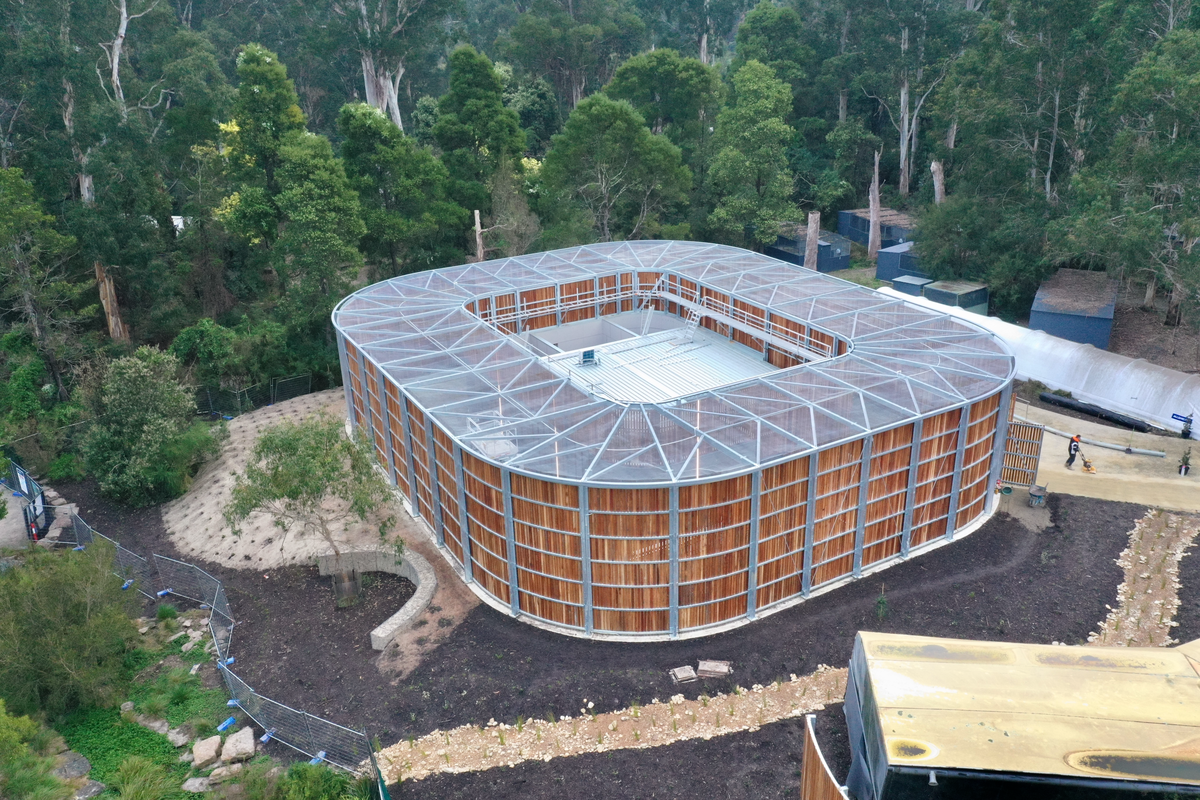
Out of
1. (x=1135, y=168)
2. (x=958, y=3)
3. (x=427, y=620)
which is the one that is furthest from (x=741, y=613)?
(x=958, y=3)

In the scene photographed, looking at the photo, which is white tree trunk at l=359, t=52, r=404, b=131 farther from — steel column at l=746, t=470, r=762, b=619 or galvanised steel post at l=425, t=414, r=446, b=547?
steel column at l=746, t=470, r=762, b=619

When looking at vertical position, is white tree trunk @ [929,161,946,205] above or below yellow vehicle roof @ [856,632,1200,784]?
above

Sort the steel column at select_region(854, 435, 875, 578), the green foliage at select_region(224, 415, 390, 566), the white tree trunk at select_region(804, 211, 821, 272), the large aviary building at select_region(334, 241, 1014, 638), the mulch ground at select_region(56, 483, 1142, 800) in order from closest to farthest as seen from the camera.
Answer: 1. the mulch ground at select_region(56, 483, 1142, 800)
2. the large aviary building at select_region(334, 241, 1014, 638)
3. the steel column at select_region(854, 435, 875, 578)
4. the green foliage at select_region(224, 415, 390, 566)
5. the white tree trunk at select_region(804, 211, 821, 272)

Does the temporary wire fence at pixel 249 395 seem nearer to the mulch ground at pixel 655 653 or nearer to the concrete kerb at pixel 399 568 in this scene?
the mulch ground at pixel 655 653

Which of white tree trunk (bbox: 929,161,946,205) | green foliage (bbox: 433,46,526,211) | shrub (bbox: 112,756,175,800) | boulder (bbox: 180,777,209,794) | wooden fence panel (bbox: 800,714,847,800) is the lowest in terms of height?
boulder (bbox: 180,777,209,794)

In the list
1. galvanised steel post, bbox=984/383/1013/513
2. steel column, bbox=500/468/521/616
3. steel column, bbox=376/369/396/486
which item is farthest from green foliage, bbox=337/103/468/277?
galvanised steel post, bbox=984/383/1013/513

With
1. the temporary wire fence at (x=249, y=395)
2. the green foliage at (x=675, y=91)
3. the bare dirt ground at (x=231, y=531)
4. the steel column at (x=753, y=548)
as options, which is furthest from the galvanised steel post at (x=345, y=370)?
the green foliage at (x=675, y=91)
